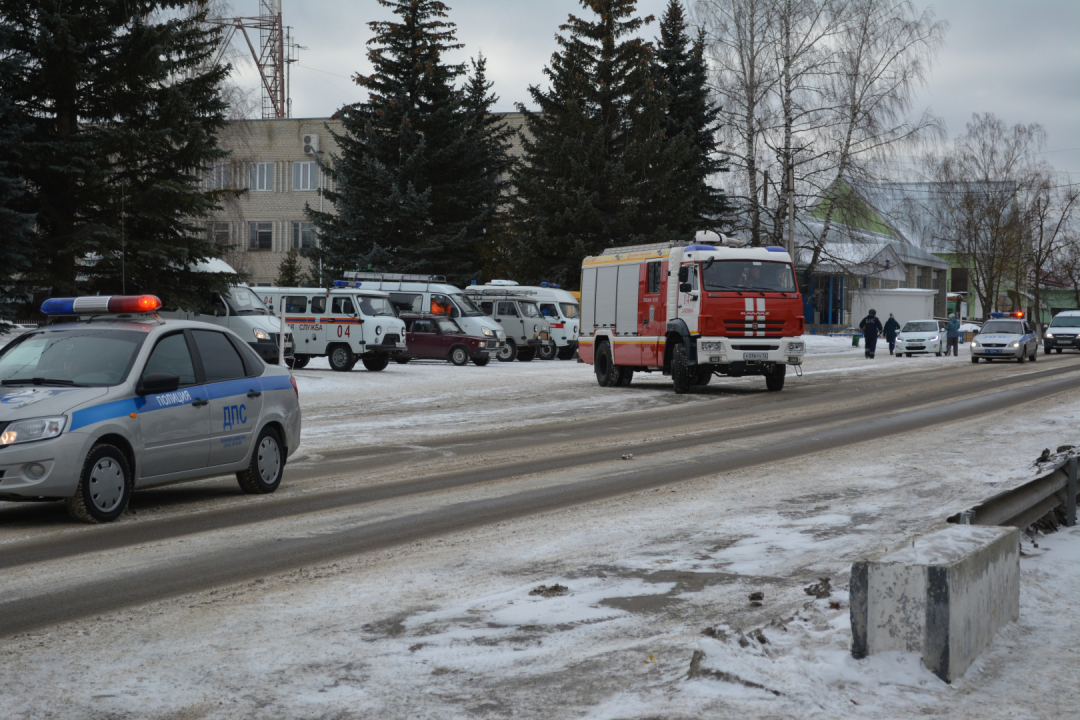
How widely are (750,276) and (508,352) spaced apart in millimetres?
16135

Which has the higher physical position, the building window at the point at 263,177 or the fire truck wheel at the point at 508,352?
the building window at the point at 263,177

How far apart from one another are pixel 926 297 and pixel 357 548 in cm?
7065

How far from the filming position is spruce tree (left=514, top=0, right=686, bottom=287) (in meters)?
45.1

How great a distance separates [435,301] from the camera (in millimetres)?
35219

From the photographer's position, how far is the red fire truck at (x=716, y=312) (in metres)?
21.9

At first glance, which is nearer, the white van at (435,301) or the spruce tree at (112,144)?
the spruce tree at (112,144)

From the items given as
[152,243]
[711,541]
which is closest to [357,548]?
[711,541]

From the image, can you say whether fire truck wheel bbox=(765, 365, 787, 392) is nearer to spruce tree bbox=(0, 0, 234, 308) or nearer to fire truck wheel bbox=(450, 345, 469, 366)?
spruce tree bbox=(0, 0, 234, 308)

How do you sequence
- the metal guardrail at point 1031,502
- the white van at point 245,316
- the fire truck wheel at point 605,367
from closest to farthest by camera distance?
1. the metal guardrail at point 1031,502
2. the fire truck wheel at point 605,367
3. the white van at point 245,316

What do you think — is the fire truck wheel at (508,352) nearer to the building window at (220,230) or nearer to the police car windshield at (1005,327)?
the police car windshield at (1005,327)

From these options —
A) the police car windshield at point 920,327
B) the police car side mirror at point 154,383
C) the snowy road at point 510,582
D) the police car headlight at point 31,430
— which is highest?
the police car windshield at point 920,327

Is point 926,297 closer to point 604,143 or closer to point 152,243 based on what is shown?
point 604,143

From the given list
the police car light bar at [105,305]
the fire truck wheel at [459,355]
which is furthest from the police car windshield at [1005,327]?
the police car light bar at [105,305]

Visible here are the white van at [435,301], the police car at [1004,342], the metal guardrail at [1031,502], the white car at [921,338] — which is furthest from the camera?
the white car at [921,338]
